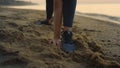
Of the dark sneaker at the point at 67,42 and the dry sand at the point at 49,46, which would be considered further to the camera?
the dark sneaker at the point at 67,42

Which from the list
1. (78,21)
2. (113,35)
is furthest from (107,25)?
(113,35)

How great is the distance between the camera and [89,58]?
152 inches

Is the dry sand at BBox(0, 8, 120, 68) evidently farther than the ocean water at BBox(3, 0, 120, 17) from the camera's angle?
No

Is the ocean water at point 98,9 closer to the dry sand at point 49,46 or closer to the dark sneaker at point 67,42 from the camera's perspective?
the dry sand at point 49,46

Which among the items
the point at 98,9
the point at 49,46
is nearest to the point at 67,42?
the point at 49,46

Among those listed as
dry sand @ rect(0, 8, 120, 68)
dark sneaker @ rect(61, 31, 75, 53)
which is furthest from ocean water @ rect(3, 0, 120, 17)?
dark sneaker @ rect(61, 31, 75, 53)

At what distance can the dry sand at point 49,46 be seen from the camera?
→ 362 centimetres

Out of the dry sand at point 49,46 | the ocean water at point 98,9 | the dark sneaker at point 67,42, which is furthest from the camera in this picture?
the ocean water at point 98,9

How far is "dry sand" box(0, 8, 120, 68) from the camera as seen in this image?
3.62 metres

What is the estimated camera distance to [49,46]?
4160mm

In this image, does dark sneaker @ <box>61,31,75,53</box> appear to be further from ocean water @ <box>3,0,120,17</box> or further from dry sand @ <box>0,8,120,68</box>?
ocean water @ <box>3,0,120,17</box>

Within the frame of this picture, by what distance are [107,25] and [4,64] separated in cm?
294

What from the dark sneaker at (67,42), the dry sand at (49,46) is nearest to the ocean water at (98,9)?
the dry sand at (49,46)

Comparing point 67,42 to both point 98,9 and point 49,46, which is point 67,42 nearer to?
point 49,46
